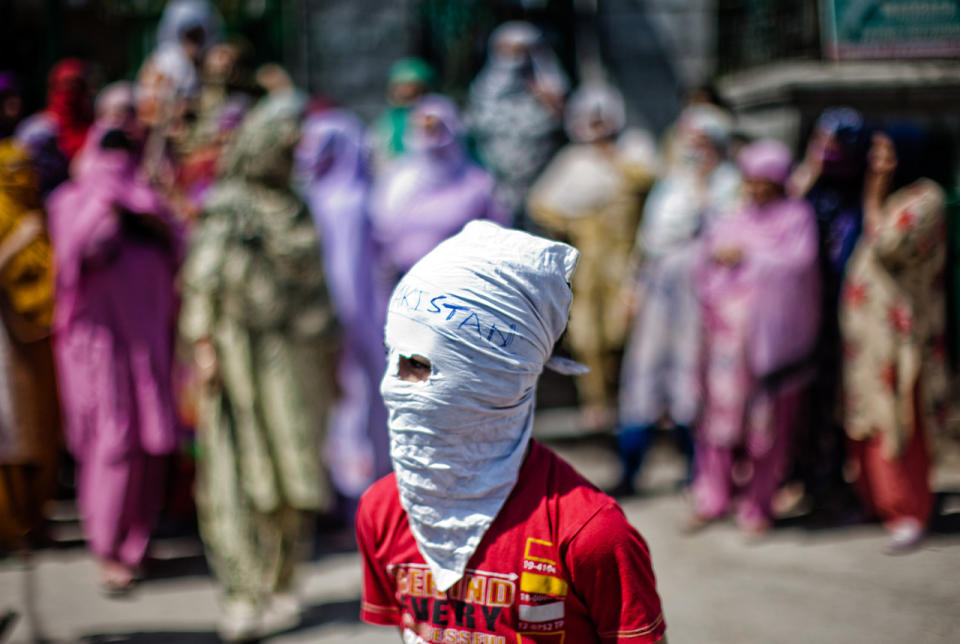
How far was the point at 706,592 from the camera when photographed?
4137 millimetres

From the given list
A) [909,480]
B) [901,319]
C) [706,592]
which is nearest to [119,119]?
[706,592]

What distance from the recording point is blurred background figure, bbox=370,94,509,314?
5008 mm

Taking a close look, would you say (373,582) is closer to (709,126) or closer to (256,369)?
(256,369)

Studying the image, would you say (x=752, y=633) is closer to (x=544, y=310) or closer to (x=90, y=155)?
(x=544, y=310)

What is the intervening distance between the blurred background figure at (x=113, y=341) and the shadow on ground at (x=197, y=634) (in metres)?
0.47

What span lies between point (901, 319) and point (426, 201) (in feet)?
7.75

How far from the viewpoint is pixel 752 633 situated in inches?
145

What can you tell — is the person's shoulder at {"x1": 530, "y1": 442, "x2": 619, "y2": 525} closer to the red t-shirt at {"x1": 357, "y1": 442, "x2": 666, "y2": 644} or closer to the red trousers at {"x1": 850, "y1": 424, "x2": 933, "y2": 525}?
the red t-shirt at {"x1": 357, "y1": 442, "x2": 666, "y2": 644}

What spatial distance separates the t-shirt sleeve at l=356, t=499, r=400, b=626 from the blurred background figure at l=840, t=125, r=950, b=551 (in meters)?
3.19

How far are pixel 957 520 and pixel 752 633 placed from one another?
5.47ft

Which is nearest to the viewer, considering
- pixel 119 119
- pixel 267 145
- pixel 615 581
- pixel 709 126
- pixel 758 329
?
pixel 615 581

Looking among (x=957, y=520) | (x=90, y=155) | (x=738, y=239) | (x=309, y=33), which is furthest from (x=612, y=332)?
(x=309, y=33)

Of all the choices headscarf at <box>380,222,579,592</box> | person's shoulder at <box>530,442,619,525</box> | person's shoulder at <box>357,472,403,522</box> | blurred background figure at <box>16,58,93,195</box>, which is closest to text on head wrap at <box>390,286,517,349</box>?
headscarf at <box>380,222,579,592</box>

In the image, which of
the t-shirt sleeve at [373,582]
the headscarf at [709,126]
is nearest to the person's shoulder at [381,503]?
the t-shirt sleeve at [373,582]
